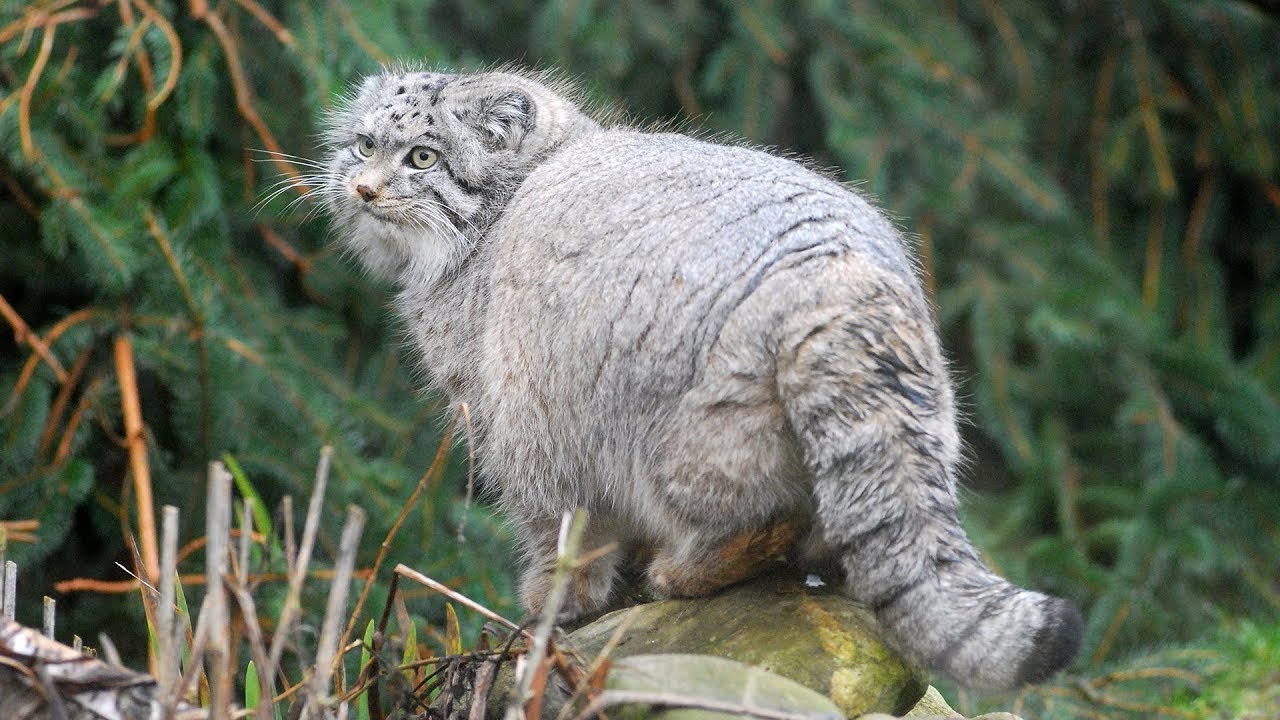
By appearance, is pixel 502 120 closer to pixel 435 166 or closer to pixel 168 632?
pixel 435 166

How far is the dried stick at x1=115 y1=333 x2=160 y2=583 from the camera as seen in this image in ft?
12.7

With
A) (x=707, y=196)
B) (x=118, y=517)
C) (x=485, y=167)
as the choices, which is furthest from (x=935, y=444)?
(x=118, y=517)

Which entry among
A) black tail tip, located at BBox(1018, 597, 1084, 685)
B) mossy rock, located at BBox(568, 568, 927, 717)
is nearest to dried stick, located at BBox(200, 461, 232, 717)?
mossy rock, located at BBox(568, 568, 927, 717)

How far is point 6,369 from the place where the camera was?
4.50 m

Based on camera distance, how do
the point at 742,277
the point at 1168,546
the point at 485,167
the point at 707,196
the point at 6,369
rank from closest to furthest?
the point at 742,277
the point at 707,196
the point at 485,167
the point at 6,369
the point at 1168,546

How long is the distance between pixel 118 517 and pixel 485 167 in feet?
5.88

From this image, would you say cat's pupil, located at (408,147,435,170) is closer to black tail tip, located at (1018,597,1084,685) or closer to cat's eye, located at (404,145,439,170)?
cat's eye, located at (404,145,439,170)

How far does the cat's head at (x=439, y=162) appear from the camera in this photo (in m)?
4.11

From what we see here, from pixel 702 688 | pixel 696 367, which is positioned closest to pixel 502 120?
pixel 696 367

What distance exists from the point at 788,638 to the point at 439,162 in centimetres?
189

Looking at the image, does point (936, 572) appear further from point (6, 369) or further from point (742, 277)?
point (6, 369)

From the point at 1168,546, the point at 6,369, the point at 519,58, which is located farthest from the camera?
the point at 519,58

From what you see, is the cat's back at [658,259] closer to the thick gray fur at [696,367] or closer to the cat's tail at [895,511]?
the thick gray fur at [696,367]

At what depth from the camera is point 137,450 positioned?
13.5ft
